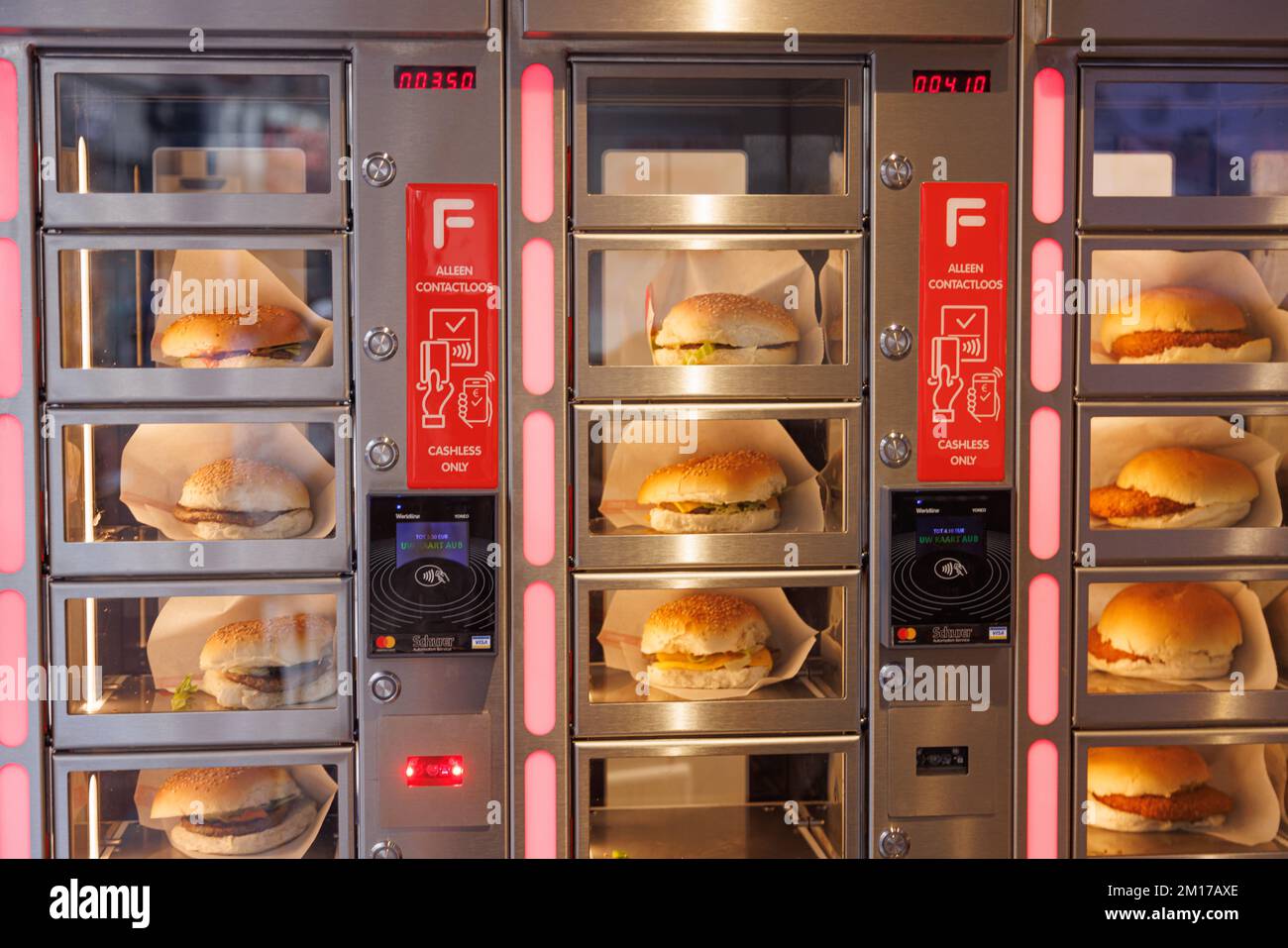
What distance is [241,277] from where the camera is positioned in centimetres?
255

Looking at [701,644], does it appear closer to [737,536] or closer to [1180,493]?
[737,536]

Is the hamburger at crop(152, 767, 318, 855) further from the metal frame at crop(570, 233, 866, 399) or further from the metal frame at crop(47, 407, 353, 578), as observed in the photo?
the metal frame at crop(570, 233, 866, 399)

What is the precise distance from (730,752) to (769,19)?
67.1 inches

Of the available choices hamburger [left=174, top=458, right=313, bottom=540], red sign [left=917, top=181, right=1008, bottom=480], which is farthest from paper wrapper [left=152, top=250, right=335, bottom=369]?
red sign [left=917, top=181, right=1008, bottom=480]

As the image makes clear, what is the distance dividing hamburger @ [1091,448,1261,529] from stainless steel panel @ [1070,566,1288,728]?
0.13 m

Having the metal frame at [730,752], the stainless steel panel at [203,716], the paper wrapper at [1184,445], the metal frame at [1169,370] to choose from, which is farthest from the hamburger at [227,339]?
the paper wrapper at [1184,445]

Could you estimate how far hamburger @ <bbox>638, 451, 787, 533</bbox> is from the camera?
256cm

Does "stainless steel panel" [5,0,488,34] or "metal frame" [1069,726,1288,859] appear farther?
"metal frame" [1069,726,1288,859]

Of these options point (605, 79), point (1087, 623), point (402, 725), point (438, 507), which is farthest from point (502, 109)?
point (1087, 623)

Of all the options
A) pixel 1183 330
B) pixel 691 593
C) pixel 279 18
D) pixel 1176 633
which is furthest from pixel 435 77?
pixel 1176 633

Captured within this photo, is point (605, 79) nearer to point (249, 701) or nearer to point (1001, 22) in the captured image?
point (1001, 22)

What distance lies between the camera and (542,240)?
247 cm

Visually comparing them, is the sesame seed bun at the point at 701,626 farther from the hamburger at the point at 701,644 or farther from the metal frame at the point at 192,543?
the metal frame at the point at 192,543

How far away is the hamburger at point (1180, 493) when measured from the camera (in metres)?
2.61
